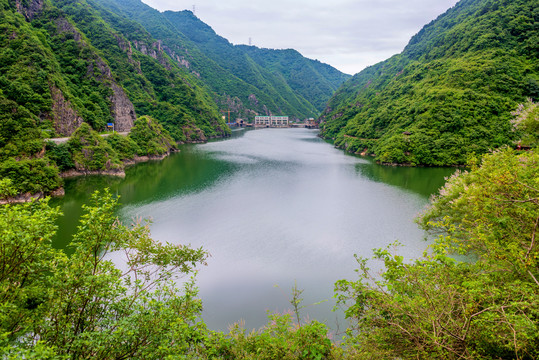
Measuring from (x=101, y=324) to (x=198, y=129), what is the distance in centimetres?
8114

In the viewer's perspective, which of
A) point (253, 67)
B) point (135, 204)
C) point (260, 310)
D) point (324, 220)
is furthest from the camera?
point (253, 67)

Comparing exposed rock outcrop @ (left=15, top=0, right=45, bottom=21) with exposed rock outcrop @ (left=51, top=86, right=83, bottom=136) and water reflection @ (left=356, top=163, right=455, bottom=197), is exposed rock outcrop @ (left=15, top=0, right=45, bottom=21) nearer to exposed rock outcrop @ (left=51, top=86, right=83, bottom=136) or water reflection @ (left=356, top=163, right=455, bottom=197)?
exposed rock outcrop @ (left=51, top=86, right=83, bottom=136)

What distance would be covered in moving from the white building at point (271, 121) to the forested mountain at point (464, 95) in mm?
82216

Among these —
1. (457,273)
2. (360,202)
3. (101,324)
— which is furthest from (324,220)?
(101,324)

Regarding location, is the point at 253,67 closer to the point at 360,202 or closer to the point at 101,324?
the point at 360,202

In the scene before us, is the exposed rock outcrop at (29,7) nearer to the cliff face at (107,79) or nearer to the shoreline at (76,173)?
the cliff face at (107,79)

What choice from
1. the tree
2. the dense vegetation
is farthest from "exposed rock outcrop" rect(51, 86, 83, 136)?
the tree

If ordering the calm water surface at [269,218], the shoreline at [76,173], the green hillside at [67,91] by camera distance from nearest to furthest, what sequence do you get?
the calm water surface at [269,218], the shoreline at [76,173], the green hillside at [67,91]

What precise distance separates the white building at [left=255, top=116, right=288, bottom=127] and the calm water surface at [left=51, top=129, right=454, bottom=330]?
Answer: 109384mm

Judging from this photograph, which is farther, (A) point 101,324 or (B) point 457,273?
(B) point 457,273

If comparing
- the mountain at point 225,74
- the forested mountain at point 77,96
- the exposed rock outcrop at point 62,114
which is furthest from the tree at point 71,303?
the mountain at point 225,74

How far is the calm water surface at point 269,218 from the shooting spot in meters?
15.4

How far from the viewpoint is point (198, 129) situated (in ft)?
274

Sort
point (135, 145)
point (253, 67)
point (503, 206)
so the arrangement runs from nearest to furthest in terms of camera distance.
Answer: point (503, 206)
point (135, 145)
point (253, 67)
